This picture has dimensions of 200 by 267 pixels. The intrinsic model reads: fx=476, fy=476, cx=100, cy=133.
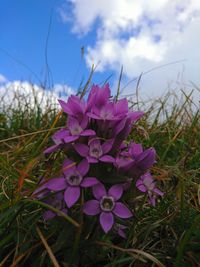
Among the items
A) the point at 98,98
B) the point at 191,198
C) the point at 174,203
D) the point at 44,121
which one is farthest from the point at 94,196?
the point at 44,121

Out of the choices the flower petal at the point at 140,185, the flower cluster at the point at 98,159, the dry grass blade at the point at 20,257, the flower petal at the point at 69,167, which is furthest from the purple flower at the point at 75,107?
the dry grass blade at the point at 20,257

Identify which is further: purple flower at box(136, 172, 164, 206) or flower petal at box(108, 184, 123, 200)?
purple flower at box(136, 172, 164, 206)

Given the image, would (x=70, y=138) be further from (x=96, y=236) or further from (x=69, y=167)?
(x=96, y=236)

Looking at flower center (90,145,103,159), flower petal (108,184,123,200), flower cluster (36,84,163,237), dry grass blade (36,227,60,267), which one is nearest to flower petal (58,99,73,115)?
flower cluster (36,84,163,237)

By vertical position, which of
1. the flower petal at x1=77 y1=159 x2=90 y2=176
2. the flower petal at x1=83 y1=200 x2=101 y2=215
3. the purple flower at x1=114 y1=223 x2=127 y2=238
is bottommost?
the purple flower at x1=114 y1=223 x2=127 y2=238

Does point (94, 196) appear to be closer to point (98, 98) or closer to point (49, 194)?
point (49, 194)

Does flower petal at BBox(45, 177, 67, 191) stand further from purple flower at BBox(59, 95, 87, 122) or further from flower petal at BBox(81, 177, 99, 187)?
purple flower at BBox(59, 95, 87, 122)

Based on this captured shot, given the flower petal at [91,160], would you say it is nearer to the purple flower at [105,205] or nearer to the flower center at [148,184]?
the purple flower at [105,205]
